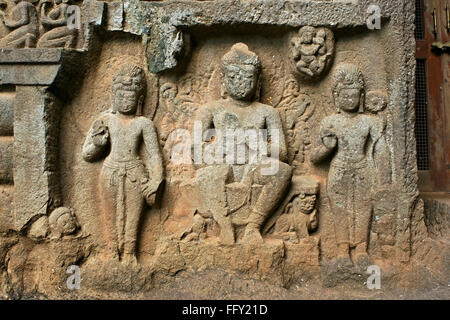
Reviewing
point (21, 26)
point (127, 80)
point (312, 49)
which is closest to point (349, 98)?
point (312, 49)

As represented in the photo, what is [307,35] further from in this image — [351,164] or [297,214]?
[297,214]

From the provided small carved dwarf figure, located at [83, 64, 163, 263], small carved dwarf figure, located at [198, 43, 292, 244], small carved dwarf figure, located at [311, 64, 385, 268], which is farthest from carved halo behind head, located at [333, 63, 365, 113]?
small carved dwarf figure, located at [83, 64, 163, 263]

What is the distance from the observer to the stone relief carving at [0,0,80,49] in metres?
3.40

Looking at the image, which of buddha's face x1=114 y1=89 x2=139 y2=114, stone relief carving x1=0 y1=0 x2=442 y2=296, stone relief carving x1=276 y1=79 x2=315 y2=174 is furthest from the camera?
stone relief carving x1=276 y1=79 x2=315 y2=174

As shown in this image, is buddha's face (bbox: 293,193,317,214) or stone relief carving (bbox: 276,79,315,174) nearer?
buddha's face (bbox: 293,193,317,214)

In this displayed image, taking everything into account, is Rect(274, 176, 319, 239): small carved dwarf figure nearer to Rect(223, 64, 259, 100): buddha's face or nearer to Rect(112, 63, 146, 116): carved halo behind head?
Rect(223, 64, 259, 100): buddha's face


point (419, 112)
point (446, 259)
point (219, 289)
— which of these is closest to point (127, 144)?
point (219, 289)

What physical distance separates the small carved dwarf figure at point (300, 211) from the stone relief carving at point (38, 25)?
87.5 inches

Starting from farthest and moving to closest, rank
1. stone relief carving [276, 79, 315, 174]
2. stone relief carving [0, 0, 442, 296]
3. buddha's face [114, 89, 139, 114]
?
stone relief carving [276, 79, 315, 174] < buddha's face [114, 89, 139, 114] < stone relief carving [0, 0, 442, 296]

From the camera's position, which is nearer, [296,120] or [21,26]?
[21,26]

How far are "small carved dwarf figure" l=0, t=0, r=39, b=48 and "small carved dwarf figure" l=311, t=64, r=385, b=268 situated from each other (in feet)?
8.37

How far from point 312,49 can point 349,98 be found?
0.51 meters

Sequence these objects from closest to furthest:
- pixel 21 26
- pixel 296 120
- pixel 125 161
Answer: pixel 125 161 < pixel 21 26 < pixel 296 120

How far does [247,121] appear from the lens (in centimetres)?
341
